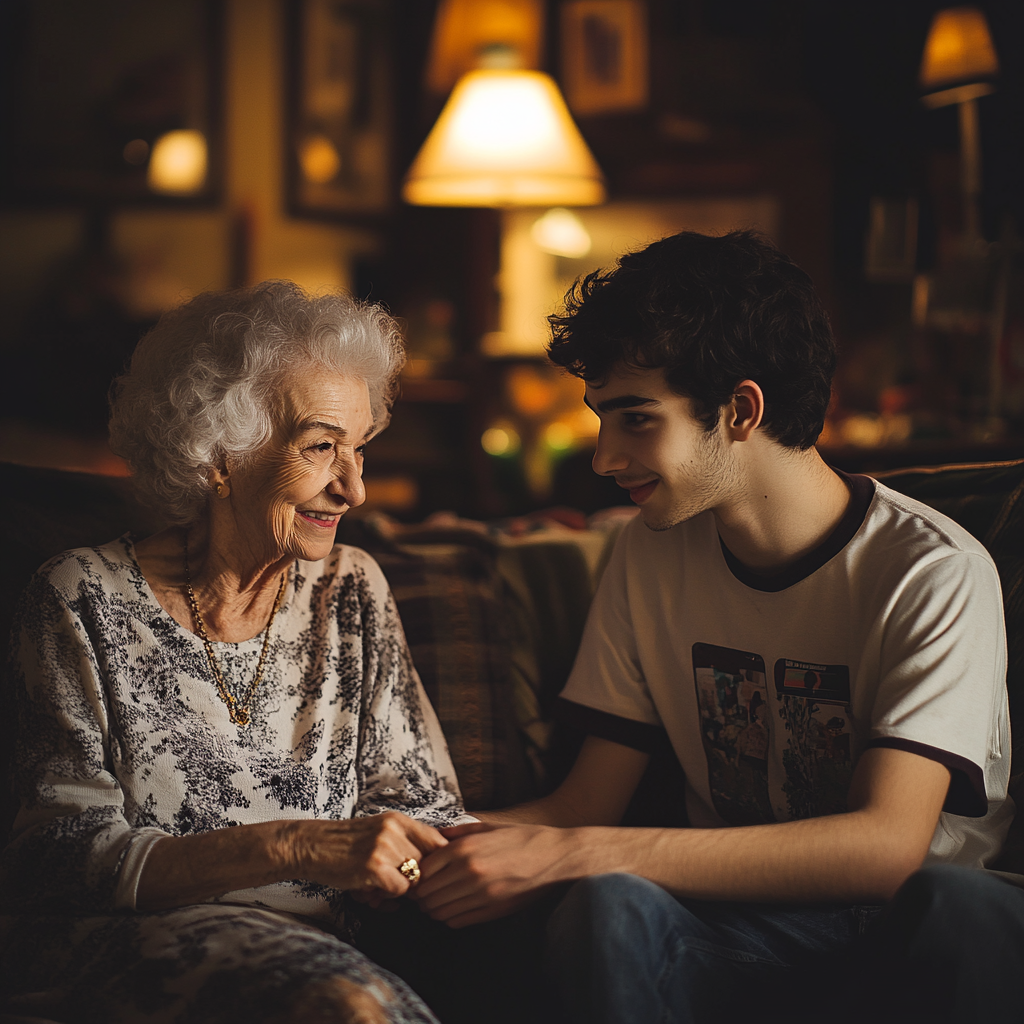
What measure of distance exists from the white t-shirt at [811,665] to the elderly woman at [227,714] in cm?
36

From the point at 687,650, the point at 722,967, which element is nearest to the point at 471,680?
the point at 687,650

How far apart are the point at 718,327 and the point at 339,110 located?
4103 millimetres

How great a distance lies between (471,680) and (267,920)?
→ 553mm

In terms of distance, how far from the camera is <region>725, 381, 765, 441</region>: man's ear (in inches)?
54.0

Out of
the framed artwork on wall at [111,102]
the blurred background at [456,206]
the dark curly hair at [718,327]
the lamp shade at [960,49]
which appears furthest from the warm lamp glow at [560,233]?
the dark curly hair at [718,327]

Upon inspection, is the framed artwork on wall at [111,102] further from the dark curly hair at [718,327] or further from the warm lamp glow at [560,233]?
the dark curly hair at [718,327]

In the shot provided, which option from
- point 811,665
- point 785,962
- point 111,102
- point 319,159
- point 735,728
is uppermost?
point 111,102

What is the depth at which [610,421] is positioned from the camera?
142cm

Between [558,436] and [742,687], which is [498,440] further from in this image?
[742,687]

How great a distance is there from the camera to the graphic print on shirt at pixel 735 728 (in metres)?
1.42

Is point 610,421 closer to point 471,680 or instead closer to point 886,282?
point 471,680

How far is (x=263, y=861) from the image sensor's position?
1213 millimetres

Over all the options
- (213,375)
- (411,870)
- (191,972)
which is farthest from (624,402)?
(191,972)

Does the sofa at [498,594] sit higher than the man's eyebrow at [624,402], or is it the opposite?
the man's eyebrow at [624,402]
